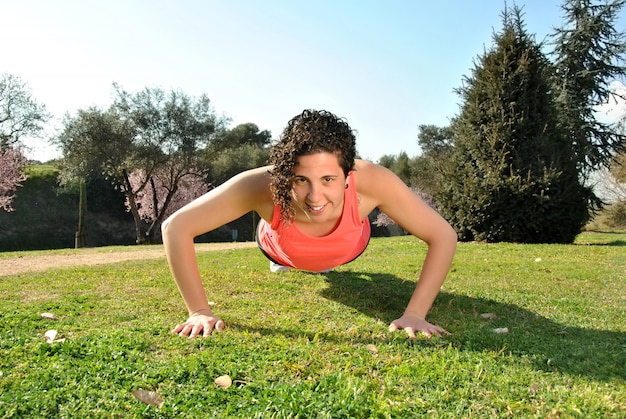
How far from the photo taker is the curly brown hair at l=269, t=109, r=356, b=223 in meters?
3.05

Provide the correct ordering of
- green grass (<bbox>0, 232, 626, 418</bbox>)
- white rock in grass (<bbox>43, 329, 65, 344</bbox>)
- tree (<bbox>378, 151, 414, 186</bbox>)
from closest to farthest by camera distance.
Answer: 1. green grass (<bbox>0, 232, 626, 418</bbox>)
2. white rock in grass (<bbox>43, 329, 65, 344</bbox>)
3. tree (<bbox>378, 151, 414, 186</bbox>)

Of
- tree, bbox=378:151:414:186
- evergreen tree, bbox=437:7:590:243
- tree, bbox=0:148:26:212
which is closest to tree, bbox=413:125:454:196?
tree, bbox=378:151:414:186

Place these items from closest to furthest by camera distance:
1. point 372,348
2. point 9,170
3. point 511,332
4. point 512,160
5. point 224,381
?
point 224,381 < point 372,348 < point 511,332 < point 512,160 < point 9,170

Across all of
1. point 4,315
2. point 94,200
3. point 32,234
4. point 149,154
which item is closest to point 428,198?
point 149,154

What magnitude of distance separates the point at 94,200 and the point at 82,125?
8060mm

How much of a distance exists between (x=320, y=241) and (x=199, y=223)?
41.1 inches

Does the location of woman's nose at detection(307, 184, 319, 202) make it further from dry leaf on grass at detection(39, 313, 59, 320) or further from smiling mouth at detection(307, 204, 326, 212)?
dry leaf on grass at detection(39, 313, 59, 320)

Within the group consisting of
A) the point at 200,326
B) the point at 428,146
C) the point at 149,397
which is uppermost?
the point at 428,146

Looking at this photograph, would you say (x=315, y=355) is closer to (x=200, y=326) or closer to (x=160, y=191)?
(x=200, y=326)

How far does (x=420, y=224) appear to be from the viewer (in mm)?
3768

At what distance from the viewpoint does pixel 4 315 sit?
3.91 meters

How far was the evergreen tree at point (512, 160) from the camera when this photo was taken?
1284cm

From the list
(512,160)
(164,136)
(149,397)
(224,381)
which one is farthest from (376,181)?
(164,136)

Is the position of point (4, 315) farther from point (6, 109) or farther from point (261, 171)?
point (6, 109)
